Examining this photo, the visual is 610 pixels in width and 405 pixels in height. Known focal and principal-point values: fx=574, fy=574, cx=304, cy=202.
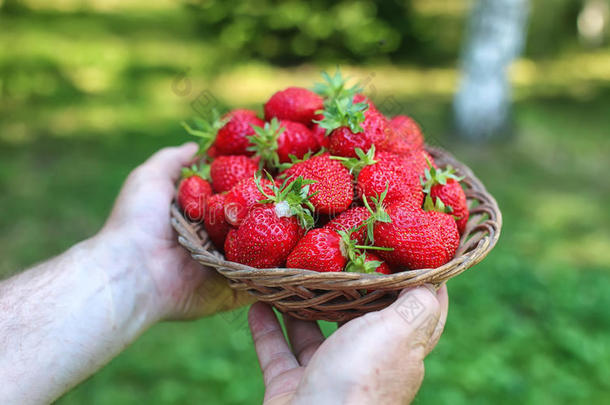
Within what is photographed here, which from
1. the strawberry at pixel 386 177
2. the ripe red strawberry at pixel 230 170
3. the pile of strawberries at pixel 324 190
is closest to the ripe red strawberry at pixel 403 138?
the pile of strawberries at pixel 324 190

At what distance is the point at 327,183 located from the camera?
1.67 m

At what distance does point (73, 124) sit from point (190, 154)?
11.5 feet

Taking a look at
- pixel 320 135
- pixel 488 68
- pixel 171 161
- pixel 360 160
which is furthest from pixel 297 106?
pixel 488 68

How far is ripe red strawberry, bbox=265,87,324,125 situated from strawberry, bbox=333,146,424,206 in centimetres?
32

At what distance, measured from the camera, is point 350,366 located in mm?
1351

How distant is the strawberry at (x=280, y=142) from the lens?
1884 mm

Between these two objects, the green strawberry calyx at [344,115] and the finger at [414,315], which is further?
the green strawberry calyx at [344,115]

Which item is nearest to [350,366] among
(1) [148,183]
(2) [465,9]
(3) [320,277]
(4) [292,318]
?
(3) [320,277]

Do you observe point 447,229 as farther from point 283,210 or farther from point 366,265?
point 283,210

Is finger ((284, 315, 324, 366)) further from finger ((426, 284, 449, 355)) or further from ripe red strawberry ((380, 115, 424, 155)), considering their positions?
ripe red strawberry ((380, 115, 424, 155))

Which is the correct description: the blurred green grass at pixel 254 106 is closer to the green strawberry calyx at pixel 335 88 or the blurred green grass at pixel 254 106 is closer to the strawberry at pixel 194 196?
the strawberry at pixel 194 196

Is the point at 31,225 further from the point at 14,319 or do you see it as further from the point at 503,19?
the point at 503,19

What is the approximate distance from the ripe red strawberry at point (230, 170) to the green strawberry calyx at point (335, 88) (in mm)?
373

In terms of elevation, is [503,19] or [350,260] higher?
[503,19]
